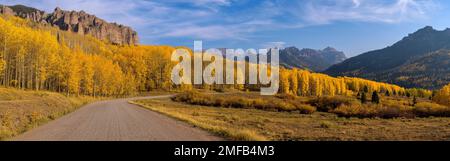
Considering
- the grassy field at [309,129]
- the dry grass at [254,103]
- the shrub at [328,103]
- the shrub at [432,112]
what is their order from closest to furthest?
the grassy field at [309,129]
the shrub at [432,112]
the dry grass at [254,103]
the shrub at [328,103]

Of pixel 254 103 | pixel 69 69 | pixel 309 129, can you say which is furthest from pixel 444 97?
pixel 69 69

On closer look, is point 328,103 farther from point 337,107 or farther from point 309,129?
point 309,129

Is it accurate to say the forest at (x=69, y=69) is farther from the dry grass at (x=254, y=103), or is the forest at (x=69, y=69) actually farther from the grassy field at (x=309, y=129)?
the grassy field at (x=309, y=129)

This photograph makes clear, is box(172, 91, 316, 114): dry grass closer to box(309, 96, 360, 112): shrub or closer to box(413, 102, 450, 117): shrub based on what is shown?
box(309, 96, 360, 112): shrub

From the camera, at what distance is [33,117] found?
24.8 metres

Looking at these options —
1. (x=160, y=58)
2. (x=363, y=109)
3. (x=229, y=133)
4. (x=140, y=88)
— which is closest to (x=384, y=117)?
(x=363, y=109)

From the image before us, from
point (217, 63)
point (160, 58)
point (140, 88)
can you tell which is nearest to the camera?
point (140, 88)

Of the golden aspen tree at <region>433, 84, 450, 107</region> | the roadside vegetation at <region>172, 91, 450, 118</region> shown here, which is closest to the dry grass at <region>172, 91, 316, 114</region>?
the roadside vegetation at <region>172, 91, 450, 118</region>

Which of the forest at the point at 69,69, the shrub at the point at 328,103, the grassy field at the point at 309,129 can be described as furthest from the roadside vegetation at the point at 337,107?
the forest at the point at 69,69

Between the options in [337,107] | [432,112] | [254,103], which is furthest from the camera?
[254,103]

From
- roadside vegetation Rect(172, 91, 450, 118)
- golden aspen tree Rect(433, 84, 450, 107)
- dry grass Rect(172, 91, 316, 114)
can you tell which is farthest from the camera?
golden aspen tree Rect(433, 84, 450, 107)

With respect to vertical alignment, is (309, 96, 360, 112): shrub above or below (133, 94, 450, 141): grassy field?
below
